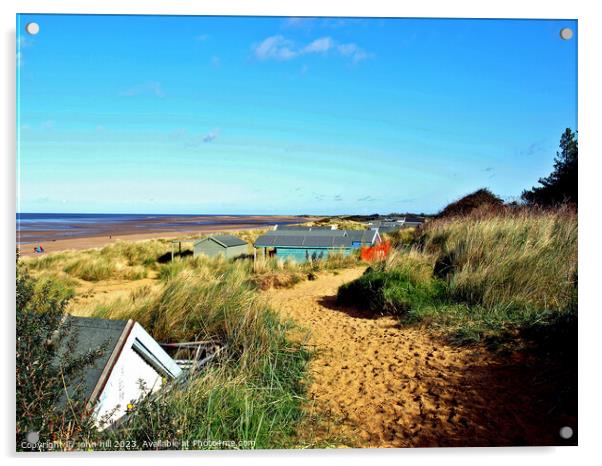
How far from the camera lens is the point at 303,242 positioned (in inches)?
165

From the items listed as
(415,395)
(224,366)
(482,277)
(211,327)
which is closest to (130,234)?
(211,327)

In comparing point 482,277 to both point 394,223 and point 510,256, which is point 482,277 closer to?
point 510,256

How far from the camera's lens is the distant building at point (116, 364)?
6.57 ft

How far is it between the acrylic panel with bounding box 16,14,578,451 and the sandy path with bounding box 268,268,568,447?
0.01 metres

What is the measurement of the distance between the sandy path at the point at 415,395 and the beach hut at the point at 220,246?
1.21 meters

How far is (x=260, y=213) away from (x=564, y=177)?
208 centimetres

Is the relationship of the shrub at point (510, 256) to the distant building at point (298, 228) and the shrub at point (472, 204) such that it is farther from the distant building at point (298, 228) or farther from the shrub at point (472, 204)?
the distant building at point (298, 228)

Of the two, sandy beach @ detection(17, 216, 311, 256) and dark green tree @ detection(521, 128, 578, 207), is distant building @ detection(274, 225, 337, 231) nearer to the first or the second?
sandy beach @ detection(17, 216, 311, 256)

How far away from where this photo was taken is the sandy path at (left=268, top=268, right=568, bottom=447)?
2.29 meters

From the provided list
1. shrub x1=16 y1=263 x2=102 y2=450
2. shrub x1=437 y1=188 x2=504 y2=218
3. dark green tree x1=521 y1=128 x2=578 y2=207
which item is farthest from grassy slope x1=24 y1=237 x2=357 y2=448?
dark green tree x1=521 y1=128 x2=578 y2=207

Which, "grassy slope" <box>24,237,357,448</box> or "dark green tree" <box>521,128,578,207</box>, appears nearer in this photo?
"grassy slope" <box>24,237,357,448</box>

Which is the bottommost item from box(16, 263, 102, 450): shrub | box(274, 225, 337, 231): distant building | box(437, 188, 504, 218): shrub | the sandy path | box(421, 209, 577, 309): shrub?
the sandy path

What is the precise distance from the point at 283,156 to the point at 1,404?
2.23 meters

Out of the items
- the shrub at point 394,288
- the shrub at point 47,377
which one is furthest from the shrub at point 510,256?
the shrub at point 47,377
